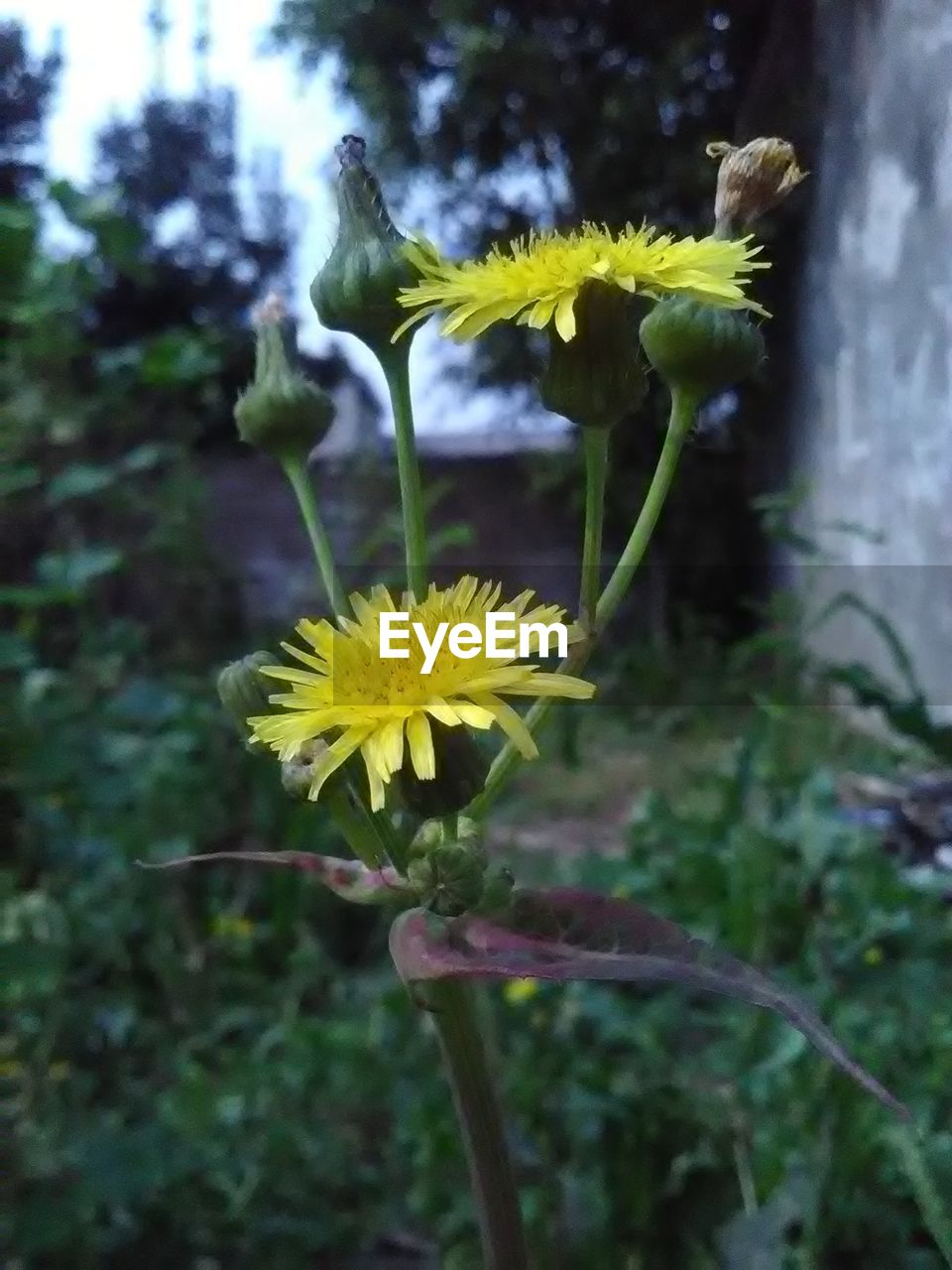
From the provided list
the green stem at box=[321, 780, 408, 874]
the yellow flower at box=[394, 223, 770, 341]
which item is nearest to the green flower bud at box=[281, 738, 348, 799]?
the green stem at box=[321, 780, 408, 874]

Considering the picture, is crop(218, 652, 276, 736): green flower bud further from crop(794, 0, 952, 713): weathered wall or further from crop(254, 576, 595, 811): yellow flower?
crop(794, 0, 952, 713): weathered wall

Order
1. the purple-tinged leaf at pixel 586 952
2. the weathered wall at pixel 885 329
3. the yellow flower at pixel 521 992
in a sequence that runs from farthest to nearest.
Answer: the yellow flower at pixel 521 992
the weathered wall at pixel 885 329
the purple-tinged leaf at pixel 586 952

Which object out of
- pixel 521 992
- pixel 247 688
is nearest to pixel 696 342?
pixel 247 688

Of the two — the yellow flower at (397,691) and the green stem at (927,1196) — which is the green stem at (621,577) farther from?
the green stem at (927,1196)

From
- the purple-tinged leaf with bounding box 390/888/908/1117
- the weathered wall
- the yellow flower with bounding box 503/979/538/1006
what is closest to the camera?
the purple-tinged leaf with bounding box 390/888/908/1117

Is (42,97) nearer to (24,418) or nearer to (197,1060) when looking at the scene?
(24,418)

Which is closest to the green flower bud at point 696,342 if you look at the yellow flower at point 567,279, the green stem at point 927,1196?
the yellow flower at point 567,279

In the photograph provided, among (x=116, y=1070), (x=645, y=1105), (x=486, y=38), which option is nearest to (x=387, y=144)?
(x=486, y=38)

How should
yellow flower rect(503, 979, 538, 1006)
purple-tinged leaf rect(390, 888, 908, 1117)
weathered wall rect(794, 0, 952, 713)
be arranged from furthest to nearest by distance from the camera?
yellow flower rect(503, 979, 538, 1006) < weathered wall rect(794, 0, 952, 713) < purple-tinged leaf rect(390, 888, 908, 1117)
